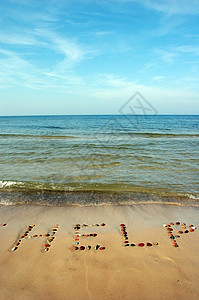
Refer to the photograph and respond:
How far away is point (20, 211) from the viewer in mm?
5664

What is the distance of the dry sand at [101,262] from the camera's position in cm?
300

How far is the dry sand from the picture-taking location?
2998 millimetres

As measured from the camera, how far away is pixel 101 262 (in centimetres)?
360

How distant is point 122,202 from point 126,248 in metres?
2.25

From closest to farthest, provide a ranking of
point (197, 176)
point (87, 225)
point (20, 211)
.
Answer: point (87, 225)
point (20, 211)
point (197, 176)

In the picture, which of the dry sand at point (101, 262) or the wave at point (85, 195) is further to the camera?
the wave at point (85, 195)

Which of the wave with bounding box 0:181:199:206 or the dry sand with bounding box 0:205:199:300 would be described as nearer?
the dry sand with bounding box 0:205:199:300

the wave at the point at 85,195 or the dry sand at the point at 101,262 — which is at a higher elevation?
the wave at the point at 85,195

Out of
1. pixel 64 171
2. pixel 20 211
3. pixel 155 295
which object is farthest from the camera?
pixel 64 171

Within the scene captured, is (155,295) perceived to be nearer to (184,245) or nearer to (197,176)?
(184,245)

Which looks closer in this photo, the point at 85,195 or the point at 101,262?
the point at 101,262

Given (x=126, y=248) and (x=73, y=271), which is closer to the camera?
(x=73, y=271)

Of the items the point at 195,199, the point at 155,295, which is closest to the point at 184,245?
the point at 155,295

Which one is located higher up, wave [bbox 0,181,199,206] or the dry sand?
wave [bbox 0,181,199,206]
